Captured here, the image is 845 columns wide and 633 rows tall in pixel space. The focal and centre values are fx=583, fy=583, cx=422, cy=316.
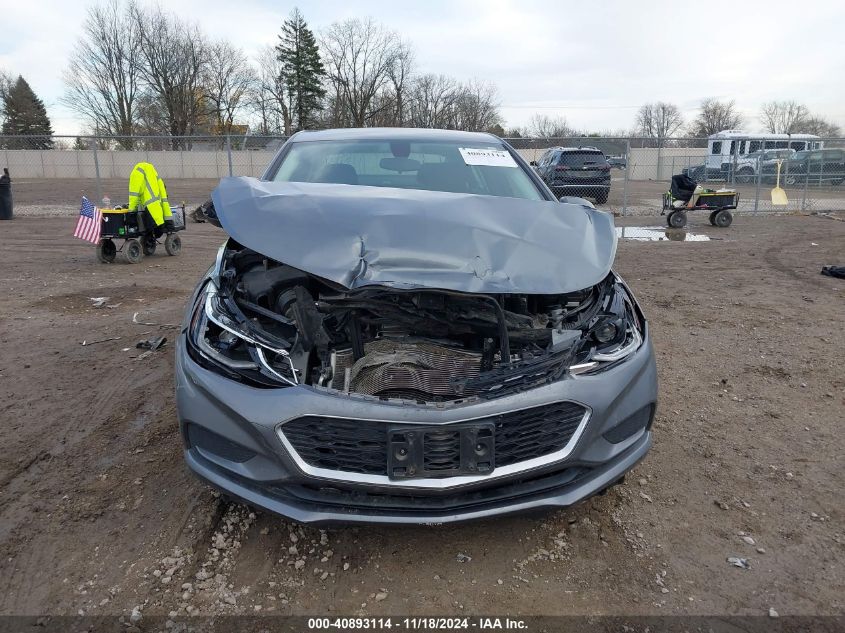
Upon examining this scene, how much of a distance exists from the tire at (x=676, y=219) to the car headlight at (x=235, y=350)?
12.4 m

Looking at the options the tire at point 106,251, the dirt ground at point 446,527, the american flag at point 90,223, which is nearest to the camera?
the dirt ground at point 446,527

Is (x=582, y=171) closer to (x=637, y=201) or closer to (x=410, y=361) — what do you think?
(x=637, y=201)

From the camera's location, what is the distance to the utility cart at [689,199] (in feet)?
41.1

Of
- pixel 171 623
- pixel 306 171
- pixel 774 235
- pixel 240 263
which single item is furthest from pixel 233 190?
pixel 774 235

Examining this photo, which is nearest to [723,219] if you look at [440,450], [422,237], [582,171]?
[582,171]

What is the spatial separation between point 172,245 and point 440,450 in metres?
8.43

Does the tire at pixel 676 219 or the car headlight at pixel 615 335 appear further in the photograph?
the tire at pixel 676 219

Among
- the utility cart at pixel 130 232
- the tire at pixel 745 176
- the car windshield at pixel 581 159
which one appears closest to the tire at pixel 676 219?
the car windshield at pixel 581 159

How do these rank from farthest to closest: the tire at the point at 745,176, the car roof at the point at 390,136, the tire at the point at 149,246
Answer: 1. the tire at the point at 745,176
2. the tire at the point at 149,246
3. the car roof at the point at 390,136

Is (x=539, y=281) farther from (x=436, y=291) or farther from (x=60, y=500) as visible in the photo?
(x=60, y=500)

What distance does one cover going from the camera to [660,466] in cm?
301

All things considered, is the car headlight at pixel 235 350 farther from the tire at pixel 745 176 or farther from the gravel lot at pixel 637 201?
the tire at pixel 745 176

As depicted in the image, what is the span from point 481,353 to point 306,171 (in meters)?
2.05

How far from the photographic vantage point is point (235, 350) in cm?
232
